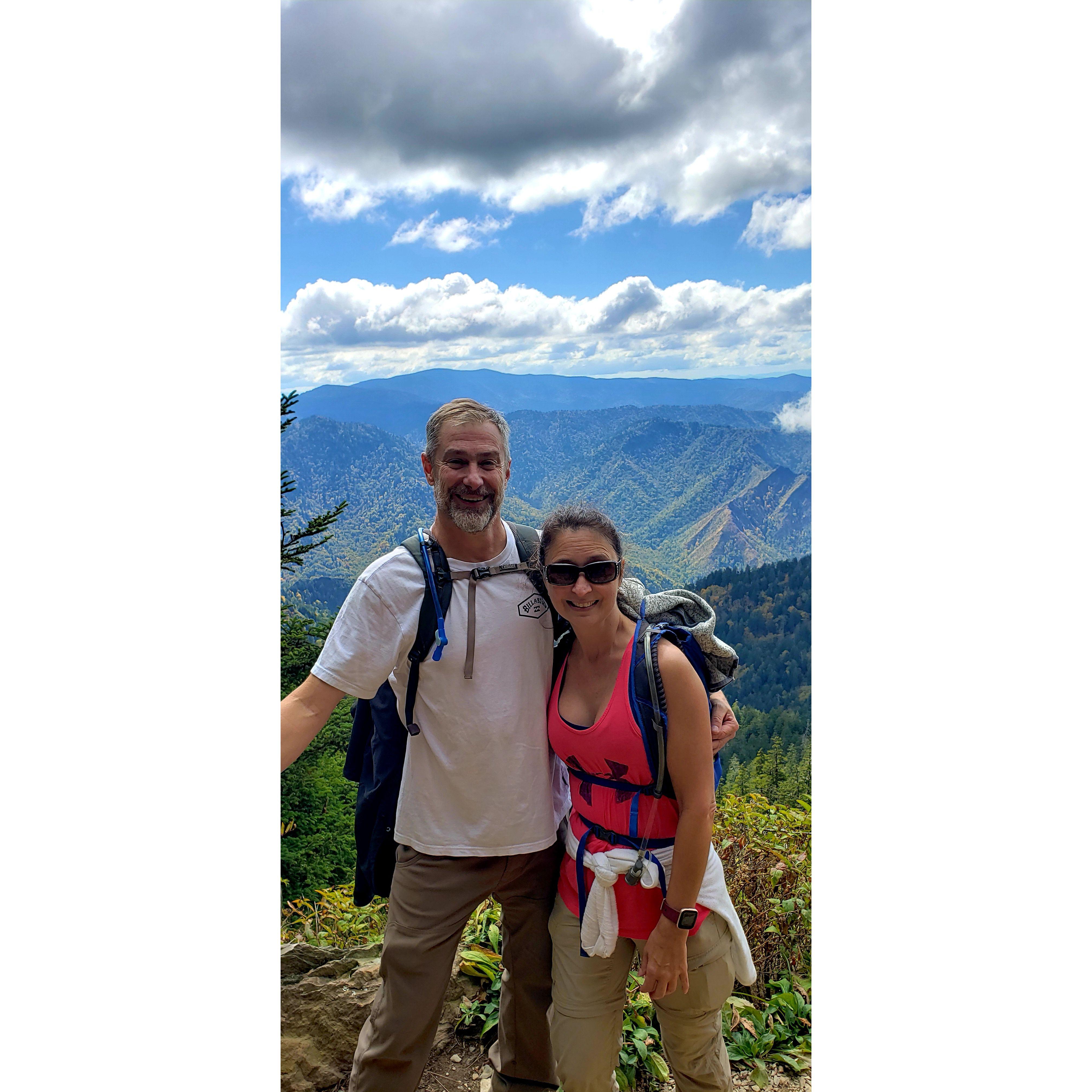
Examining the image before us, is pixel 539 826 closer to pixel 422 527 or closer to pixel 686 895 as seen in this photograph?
pixel 686 895

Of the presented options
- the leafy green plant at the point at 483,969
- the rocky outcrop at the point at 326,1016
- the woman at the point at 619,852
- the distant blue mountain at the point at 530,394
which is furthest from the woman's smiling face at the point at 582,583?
the distant blue mountain at the point at 530,394

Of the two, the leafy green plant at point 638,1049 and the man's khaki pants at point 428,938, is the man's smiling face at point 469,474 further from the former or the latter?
the leafy green plant at point 638,1049

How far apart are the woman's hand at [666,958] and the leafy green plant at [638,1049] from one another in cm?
68

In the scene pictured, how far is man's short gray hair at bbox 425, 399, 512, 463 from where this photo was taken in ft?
5.13

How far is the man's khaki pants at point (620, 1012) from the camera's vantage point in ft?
4.80

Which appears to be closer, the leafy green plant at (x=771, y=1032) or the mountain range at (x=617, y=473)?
the leafy green plant at (x=771, y=1032)

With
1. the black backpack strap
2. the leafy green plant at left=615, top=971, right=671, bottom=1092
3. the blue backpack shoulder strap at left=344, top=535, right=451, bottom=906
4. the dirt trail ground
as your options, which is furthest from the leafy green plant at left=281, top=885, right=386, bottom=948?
the black backpack strap

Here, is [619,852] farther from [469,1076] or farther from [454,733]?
[469,1076]

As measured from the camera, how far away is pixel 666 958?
141cm

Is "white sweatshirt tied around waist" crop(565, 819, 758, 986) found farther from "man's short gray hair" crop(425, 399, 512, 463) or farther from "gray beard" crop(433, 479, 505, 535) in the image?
"man's short gray hair" crop(425, 399, 512, 463)

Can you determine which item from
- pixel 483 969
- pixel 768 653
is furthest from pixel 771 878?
pixel 768 653

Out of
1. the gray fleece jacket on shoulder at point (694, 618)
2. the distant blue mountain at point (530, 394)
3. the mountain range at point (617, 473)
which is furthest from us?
the distant blue mountain at point (530, 394)

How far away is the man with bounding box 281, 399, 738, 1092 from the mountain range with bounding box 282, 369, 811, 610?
8.31m
